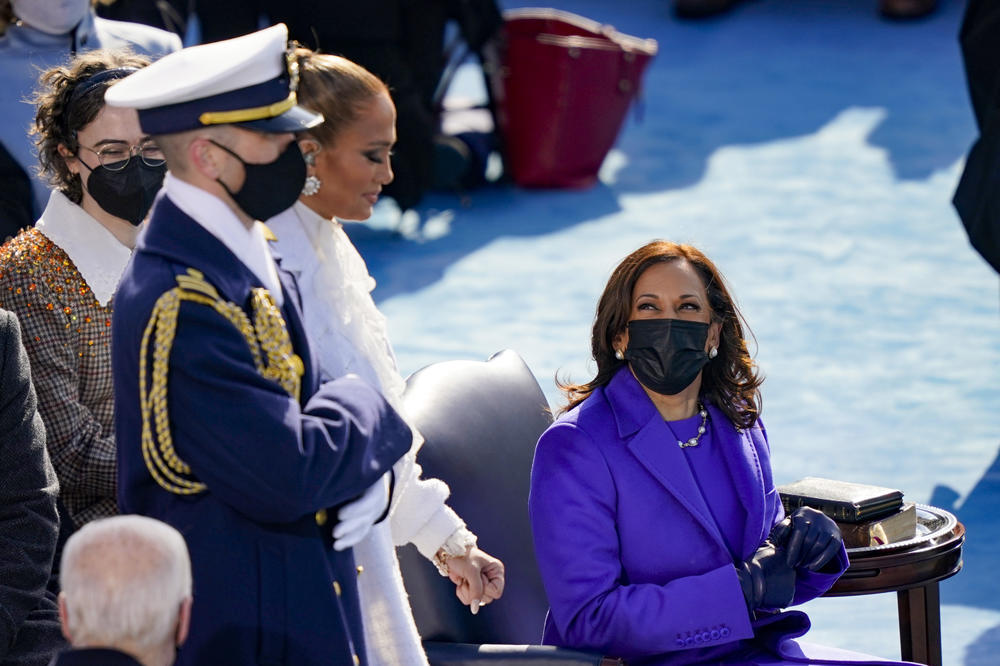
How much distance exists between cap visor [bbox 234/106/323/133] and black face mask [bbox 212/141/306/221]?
3cm

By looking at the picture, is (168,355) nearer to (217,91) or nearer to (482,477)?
(217,91)

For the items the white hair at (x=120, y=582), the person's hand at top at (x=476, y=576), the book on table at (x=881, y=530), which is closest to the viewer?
the white hair at (x=120, y=582)

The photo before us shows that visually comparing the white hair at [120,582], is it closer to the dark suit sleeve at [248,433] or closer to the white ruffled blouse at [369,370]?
the dark suit sleeve at [248,433]

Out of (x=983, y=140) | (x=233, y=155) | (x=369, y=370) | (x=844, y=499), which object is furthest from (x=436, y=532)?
(x=983, y=140)

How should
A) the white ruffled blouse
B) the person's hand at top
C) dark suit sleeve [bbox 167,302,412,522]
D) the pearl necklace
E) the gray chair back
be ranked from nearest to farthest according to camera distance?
1. dark suit sleeve [bbox 167,302,412,522]
2. the white ruffled blouse
3. the person's hand at top
4. the pearl necklace
5. the gray chair back

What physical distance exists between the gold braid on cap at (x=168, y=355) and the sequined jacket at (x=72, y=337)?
2.99ft

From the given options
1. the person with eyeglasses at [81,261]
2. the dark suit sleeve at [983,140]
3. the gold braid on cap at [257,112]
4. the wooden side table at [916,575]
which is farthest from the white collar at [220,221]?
the dark suit sleeve at [983,140]

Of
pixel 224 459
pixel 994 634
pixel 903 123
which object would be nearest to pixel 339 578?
pixel 224 459

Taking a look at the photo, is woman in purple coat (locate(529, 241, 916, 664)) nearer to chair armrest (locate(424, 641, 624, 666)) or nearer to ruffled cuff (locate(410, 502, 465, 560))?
chair armrest (locate(424, 641, 624, 666))

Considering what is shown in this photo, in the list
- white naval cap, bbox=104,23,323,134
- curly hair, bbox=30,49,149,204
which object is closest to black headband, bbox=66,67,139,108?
curly hair, bbox=30,49,149,204

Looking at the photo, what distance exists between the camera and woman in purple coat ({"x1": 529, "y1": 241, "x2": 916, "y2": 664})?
296cm

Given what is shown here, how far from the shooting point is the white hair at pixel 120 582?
201 cm

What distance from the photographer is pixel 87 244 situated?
3188 mm

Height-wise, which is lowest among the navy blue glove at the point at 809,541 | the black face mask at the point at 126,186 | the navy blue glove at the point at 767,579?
the navy blue glove at the point at 767,579
